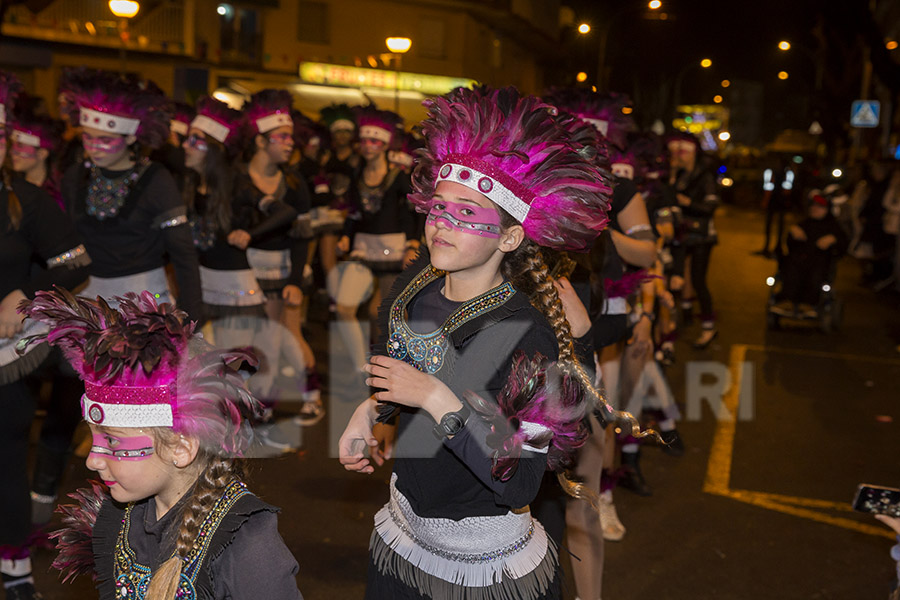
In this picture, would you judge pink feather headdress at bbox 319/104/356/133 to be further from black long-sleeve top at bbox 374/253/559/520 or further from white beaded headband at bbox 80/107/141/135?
black long-sleeve top at bbox 374/253/559/520

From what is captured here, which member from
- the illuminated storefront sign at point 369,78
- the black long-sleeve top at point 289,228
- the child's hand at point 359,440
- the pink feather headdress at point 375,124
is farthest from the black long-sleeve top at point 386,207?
the illuminated storefront sign at point 369,78

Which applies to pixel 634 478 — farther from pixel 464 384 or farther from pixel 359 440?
pixel 464 384

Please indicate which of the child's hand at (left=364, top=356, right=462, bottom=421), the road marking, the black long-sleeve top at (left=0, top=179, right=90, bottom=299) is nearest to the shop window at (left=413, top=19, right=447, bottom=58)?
the road marking

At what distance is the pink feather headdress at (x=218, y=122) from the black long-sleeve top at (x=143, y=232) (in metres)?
1.50

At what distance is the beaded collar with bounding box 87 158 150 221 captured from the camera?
16.7 ft

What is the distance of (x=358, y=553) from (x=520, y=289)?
269cm

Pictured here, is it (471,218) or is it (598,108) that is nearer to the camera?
(471,218)

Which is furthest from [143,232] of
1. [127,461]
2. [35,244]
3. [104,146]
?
[127,461]

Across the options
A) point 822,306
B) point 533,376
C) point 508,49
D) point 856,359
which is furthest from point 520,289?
point 508,49

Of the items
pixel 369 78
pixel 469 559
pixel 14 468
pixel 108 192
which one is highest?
pixel 369 78

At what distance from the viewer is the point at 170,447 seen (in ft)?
7.53

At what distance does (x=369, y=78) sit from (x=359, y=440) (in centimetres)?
3357

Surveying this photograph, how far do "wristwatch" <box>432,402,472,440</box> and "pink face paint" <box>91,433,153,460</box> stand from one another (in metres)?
0.73

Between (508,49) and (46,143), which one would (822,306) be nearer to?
(46,143)
